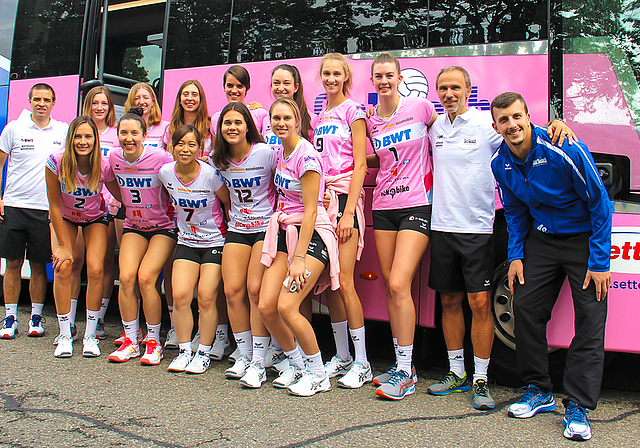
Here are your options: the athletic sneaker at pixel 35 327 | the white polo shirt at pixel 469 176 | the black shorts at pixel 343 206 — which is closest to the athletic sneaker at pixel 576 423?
the white polo shirt at pixel 469 176

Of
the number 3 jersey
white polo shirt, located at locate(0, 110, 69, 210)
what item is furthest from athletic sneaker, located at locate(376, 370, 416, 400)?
white polo shirt, located at locate(0, 110, 69, 210)

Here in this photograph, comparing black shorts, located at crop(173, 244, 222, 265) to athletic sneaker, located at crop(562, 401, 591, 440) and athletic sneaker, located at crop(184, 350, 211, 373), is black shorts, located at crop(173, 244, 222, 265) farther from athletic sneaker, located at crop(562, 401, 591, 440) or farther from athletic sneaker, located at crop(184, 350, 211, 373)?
athletic sneaker, located at crop(562, 401, 591, 440)

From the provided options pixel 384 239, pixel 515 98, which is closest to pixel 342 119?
pixel 384 239

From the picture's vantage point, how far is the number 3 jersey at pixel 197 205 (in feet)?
13.3

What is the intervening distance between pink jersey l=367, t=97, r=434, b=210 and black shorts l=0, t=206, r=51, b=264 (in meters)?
3.11

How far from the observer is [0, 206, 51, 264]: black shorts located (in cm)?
491

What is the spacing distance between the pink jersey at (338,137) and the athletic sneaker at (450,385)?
154cm

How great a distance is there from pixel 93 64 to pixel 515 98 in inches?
160

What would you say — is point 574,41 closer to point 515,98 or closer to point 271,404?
point 515,98

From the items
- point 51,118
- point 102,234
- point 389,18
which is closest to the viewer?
point 389,18

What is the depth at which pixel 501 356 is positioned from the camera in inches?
152

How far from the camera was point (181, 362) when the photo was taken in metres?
4.00

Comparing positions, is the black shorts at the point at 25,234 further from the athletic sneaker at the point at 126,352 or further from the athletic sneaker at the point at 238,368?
the athletic sneaker at the point at 238,368

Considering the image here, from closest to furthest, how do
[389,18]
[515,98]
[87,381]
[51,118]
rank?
[515,98] → [87,381] → [389,18] → [51,118]
